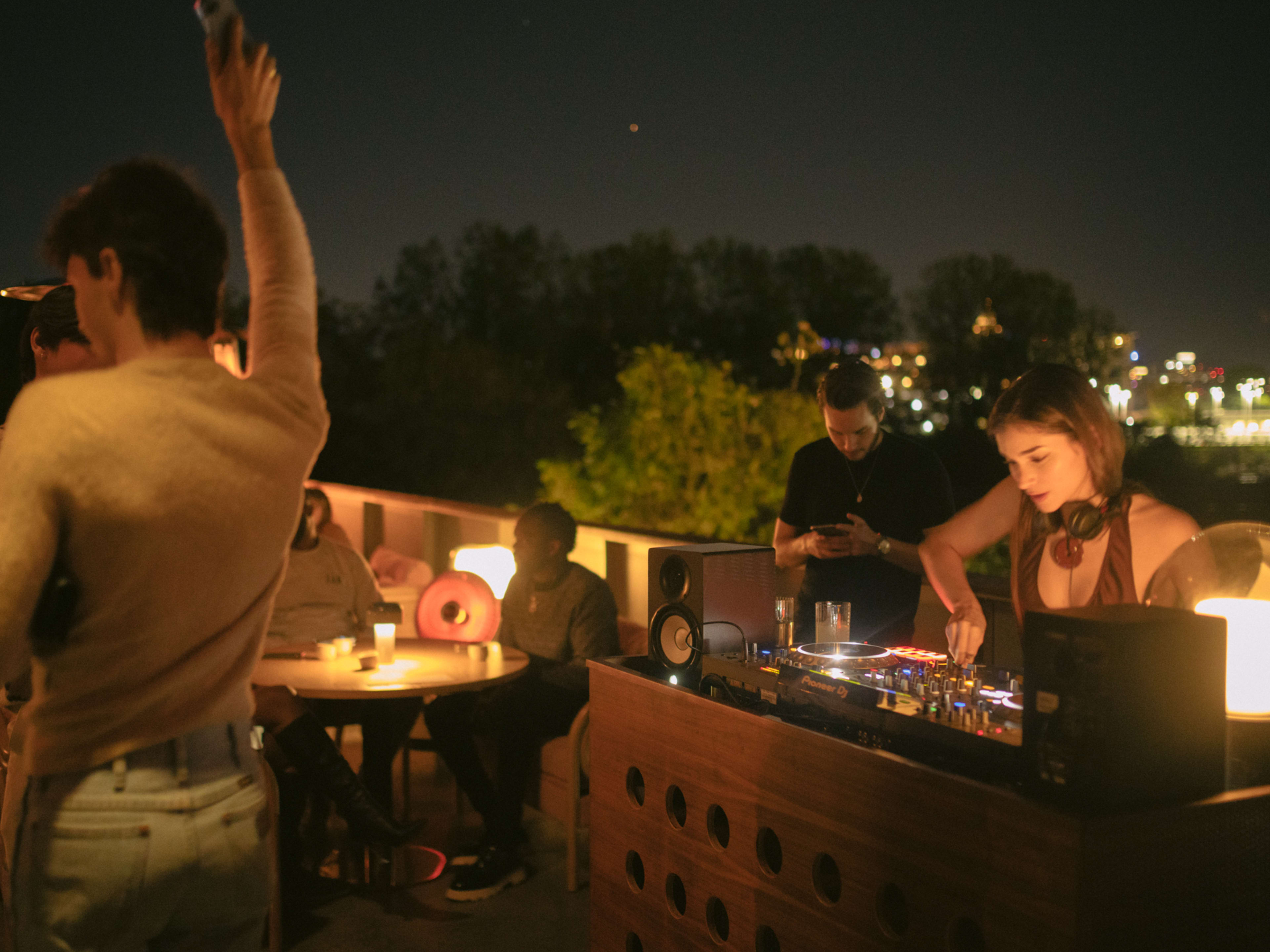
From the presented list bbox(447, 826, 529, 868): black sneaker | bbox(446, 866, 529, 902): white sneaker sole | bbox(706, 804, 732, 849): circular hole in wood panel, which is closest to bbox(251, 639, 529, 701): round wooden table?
bbox(447, 826, 529, 868): black sneaker

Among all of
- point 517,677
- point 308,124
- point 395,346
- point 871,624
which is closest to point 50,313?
point 871,624

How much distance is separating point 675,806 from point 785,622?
1.74ft

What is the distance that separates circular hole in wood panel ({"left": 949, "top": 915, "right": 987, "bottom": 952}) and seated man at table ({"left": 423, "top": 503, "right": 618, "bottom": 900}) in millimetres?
2354

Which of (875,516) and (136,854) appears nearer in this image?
(136,854)

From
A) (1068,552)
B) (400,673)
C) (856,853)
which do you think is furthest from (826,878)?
(400,673)

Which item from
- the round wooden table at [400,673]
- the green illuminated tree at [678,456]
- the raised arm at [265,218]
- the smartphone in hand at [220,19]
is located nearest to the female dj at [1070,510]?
the raised arm at [265,218]

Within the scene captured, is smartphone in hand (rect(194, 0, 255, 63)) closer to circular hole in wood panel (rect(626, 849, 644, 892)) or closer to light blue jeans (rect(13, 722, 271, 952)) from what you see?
light blue jeans (rect(13, 722, 271, 952))

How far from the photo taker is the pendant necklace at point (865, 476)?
126 inches

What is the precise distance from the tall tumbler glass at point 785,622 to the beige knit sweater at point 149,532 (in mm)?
1542

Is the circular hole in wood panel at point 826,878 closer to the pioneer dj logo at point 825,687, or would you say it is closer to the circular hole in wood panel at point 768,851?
the circular hole in wood panel at point 768,851

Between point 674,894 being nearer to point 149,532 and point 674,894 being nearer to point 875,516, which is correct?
point 875,516

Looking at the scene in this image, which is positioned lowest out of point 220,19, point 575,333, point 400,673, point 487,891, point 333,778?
point 487,891

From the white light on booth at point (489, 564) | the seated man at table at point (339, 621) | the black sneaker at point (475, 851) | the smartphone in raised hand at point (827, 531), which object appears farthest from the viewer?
the white light on booth at point (489, 564)

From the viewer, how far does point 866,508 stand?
3182 mm
